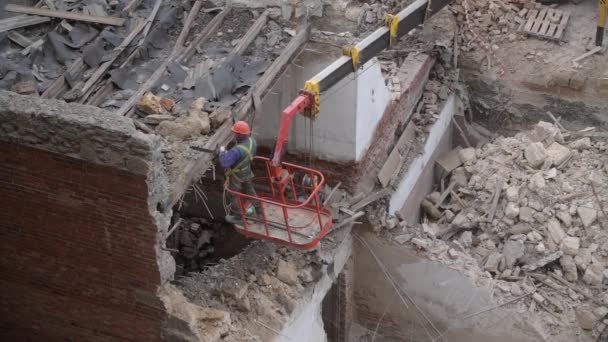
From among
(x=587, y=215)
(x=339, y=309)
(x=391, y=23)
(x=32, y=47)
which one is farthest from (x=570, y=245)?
(x=32, y=47)

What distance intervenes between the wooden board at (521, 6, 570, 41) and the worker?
27.3 ft

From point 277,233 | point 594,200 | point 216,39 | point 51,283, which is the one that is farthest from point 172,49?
point 594,200

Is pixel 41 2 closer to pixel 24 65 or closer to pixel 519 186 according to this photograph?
pixel 24 65

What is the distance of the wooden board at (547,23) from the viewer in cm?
1553

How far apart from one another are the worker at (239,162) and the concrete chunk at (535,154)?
6.07 metres

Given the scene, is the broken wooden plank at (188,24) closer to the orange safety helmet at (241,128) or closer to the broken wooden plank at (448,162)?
the orange safety helmet at (241,128)

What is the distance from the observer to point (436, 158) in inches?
609

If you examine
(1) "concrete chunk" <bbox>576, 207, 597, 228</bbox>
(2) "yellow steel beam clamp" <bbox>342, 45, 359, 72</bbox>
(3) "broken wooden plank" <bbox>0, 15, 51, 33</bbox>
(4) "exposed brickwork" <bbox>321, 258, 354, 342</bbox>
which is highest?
(3) "broken wooden plank" <bbox>0, 15, 51, 33</bbox>

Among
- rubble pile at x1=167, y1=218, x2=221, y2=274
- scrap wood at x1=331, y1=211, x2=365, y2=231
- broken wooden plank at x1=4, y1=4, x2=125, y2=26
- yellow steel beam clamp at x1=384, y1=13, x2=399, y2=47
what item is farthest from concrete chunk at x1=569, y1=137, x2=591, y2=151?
broken wooden plank at x1=4, y1=4, x2=125, y2=26

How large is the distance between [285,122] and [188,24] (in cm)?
253

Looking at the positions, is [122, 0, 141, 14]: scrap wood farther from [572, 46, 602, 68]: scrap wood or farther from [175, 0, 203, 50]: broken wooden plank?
[572, 46, 602, 68]: scrap wood

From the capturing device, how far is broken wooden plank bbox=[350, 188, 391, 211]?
1217cm

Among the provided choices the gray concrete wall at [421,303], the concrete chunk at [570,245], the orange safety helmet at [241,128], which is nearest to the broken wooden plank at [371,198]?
the gray concrete wall at [421,303]

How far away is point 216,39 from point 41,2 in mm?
2804
